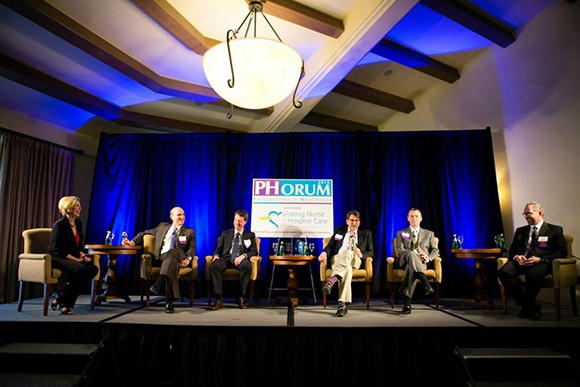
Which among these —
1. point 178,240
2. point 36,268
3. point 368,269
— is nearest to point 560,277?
point 368,269

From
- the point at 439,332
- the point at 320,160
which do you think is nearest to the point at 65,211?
the point at 320,160

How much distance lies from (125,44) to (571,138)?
198 inches

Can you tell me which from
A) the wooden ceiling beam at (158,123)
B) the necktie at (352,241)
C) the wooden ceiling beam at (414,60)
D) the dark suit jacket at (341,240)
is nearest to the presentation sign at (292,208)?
the dark suit jacket at (341,240)

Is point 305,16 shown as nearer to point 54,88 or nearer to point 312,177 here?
point 312,177

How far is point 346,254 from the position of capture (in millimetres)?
4062

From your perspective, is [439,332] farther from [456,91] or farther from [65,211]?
[456,91]

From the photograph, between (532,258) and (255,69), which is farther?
(532,258)

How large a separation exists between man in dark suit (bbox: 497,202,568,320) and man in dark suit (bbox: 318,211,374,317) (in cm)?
140

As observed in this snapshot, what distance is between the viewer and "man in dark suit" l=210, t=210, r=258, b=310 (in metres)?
4.10

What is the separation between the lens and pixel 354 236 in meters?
4.42

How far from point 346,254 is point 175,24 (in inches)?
120

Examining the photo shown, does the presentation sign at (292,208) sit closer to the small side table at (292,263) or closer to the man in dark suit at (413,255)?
the small side table at (292,263)

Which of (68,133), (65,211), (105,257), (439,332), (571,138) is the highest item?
(68,133)

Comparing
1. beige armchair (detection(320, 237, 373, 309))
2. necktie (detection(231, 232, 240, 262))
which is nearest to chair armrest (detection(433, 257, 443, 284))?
beige armchair (detection(320, 237, 373, 309))
